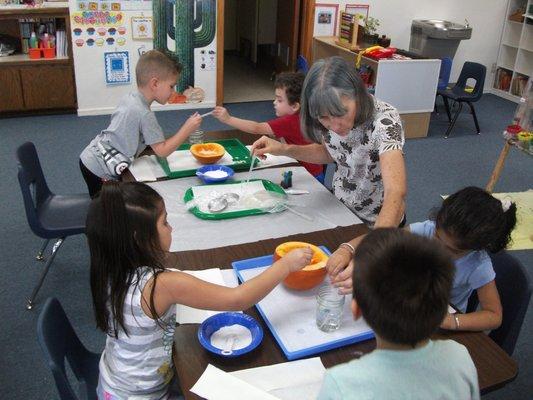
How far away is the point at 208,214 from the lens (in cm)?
195

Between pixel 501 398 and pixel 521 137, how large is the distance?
2003mm

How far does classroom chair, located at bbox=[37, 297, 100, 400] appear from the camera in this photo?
1288 mm

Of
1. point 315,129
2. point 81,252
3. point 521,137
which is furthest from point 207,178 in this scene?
point 521,137

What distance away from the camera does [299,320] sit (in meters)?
A: 1.41

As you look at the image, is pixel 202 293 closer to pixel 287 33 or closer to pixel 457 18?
pixel 287 33

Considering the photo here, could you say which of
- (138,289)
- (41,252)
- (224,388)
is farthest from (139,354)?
(41,252)

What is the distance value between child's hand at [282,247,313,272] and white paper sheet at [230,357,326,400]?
256 mm

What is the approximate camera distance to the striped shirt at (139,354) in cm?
131

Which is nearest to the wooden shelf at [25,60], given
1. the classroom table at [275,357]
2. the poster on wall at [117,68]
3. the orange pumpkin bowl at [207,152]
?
the poster on wall at [117,68]

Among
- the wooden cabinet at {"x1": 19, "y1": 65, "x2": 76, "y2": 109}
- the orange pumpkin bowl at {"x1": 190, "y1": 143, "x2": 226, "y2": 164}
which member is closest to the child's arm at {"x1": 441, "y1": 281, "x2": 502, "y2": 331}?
the orange pumpkin bowl at {"x1": 190, "y1": 143, "x2": 226, "y2": 164}

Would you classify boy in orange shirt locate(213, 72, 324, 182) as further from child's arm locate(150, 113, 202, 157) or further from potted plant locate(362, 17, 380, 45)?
potted plant locate(362, 17, 380, 45)

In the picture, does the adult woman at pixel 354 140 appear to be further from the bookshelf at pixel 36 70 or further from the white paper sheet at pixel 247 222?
the bookshelf at pixel 36 70

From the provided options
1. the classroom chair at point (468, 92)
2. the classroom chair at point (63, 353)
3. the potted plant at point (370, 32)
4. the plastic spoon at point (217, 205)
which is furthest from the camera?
the potted plant at point (370, 32)

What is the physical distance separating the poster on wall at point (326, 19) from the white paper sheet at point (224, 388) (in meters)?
5.03
